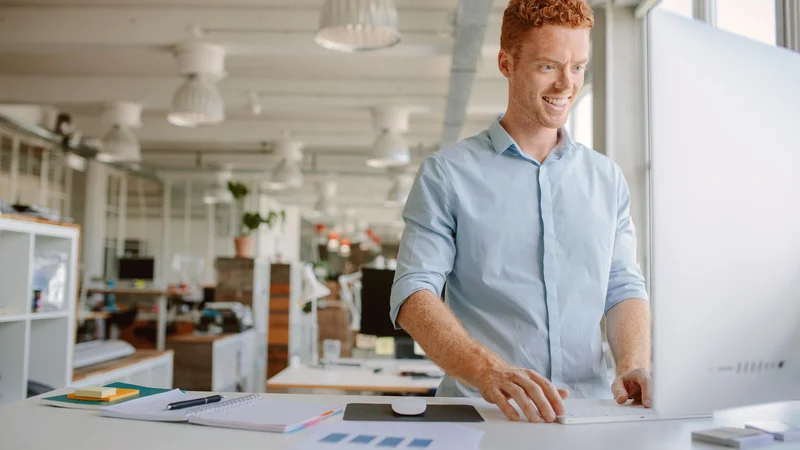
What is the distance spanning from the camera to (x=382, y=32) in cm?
441

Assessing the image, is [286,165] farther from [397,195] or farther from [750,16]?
[750,16]

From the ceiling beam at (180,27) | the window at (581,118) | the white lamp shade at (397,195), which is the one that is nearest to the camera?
the window at (581,118)

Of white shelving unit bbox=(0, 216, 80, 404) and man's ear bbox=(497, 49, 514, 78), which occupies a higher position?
→ man's ear bbox=(497, 49, 514, 78)

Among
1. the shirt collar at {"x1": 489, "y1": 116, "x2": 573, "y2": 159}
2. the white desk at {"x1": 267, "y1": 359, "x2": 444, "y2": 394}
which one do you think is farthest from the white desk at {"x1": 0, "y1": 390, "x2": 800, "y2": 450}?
the white desk at {"x1": 267, "y1": 359, "x2": 444, "y2": 394}

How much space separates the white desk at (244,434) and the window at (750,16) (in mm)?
1619

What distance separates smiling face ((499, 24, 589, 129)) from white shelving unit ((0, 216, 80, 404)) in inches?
105

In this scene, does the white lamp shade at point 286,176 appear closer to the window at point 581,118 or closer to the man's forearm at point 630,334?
the window at point 581,118

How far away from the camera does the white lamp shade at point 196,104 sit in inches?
242

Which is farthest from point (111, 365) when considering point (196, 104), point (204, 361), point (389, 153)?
point (389, 153)

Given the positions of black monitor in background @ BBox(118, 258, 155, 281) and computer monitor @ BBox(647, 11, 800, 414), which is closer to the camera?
computer monitor @ BBox(647, 11, 800, 414)

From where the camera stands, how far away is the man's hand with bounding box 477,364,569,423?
115 centimetres

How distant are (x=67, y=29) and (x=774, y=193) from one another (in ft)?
25.2

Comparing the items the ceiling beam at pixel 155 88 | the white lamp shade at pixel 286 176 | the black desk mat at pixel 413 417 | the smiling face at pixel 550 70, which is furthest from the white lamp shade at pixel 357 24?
the white lamp shade at pixel 286 176

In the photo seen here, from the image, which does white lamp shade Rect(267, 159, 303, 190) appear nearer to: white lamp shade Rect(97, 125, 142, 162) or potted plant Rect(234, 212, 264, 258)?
potted plant Rect(234, 212, 264, 258)
